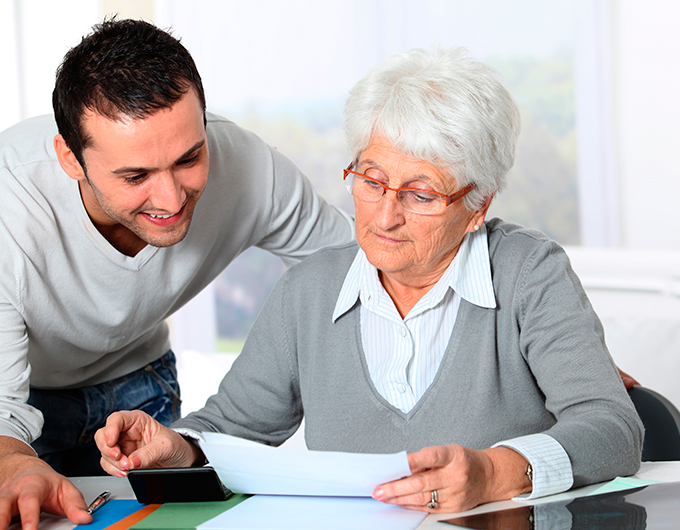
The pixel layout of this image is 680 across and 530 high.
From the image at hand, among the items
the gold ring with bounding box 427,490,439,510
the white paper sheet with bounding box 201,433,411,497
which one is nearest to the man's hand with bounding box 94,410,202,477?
the white paper sheet with bounding box 201,433,411,497

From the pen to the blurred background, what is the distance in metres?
1.73

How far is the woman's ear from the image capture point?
58.9 inches

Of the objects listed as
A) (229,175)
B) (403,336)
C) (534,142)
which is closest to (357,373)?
(403,336)

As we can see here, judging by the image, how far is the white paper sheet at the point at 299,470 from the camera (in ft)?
3.38

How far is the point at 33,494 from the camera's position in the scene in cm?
114

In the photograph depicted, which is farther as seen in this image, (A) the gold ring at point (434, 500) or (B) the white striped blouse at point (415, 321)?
(B) the white striped blouse at point (415, 321)

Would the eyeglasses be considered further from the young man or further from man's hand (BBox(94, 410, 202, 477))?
man's hand (BBox(94, 410, 202, 477))

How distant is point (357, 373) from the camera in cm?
150

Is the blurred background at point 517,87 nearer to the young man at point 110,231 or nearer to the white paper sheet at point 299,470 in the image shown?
the young man at point 110,231

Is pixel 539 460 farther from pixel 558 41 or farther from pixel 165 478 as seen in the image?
pixel 558 41

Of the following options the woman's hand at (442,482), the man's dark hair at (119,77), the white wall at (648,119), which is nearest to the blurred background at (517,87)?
the white wall at (648,119)

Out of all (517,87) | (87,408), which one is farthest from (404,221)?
(517,87)

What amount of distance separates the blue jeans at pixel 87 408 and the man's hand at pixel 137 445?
27.4 inches

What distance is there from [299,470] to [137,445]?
0.41 m
